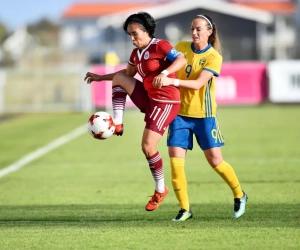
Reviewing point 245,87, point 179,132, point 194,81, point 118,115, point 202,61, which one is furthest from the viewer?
point 245,87

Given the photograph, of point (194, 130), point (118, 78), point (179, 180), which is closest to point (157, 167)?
point (179, 180)

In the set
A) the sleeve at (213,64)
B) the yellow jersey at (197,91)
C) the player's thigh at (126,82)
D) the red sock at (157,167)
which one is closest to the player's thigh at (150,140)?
the red sock at (157,167)

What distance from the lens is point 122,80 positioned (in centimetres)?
862

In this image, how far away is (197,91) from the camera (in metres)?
8.55

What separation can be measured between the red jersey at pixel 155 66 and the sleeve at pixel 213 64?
335 millimetres

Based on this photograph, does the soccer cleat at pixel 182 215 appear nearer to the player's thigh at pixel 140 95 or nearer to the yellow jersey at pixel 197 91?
the yellow jersey at pixel 197 91

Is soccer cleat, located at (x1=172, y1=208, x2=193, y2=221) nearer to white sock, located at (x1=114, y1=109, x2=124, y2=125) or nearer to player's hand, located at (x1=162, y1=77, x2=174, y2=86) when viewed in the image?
white sock, located at (x1=114, y1=109, x2=124, y2=125)

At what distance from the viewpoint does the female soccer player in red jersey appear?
327 inches

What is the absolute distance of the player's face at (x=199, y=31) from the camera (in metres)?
8.43

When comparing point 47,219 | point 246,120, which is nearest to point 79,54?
point 246,120

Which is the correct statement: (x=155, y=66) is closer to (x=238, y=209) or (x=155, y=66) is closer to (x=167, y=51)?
(x=167, y=51)

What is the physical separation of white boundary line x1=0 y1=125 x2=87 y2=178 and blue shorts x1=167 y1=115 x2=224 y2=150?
19.1 feet

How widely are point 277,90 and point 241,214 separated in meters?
23.8

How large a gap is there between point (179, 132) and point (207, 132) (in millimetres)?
272
